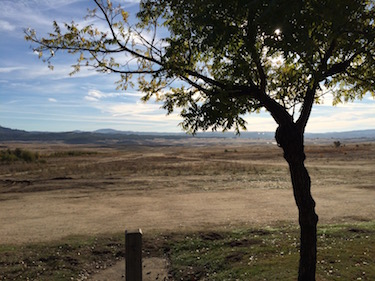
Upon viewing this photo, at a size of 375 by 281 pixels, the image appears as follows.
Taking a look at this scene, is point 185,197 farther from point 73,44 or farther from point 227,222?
point 73,44

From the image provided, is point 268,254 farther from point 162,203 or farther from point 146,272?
point 162,203

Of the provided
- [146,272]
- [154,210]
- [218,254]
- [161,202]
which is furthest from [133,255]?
[161,202]

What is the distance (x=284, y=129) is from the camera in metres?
7.30

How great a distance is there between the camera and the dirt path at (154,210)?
1482cm

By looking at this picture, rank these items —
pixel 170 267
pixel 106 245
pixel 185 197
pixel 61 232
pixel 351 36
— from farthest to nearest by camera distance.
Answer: pixel 185 197, pixel 61 232, pixel 106 245, pixel 170 267, pixel 351 36

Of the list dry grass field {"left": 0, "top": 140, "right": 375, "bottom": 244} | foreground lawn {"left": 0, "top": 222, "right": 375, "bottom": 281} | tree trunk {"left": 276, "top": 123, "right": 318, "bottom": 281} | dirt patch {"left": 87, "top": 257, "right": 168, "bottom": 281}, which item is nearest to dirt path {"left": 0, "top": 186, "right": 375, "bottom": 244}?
dry grass field {"left": 0, "top": 140, "right": 375, "bottom": 244}

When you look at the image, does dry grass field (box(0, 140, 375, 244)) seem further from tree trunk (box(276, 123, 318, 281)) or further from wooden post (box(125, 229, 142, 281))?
wooden post (box(125, 229, 142, 281))

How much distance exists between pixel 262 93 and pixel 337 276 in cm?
495

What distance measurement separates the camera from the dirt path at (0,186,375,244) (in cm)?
1482

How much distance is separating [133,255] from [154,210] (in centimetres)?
1305

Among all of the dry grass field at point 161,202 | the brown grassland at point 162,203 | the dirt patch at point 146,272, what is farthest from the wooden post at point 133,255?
the dry grass field at point 161,202

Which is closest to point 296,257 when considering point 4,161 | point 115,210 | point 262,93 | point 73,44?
point 262,93

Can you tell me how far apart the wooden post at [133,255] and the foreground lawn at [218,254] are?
4177 mm

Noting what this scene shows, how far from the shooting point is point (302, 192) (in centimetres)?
726
